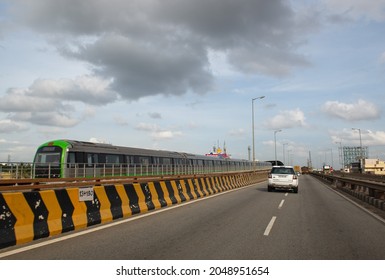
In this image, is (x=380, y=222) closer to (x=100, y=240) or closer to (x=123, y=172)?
(x=100, y=240)

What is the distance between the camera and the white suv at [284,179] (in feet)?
68.5

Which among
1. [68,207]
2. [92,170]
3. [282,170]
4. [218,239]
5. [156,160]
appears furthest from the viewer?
[156,160]

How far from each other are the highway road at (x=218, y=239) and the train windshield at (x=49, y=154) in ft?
50.3

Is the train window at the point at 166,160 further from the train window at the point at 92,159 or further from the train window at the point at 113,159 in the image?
the train window at the point at 92,159

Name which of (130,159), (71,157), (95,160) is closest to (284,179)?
(95,160)

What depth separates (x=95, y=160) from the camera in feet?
84.6

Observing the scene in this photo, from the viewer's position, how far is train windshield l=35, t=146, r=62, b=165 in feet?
77.6

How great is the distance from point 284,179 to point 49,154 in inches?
618

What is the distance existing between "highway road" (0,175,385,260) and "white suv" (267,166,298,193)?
1028 centimetres

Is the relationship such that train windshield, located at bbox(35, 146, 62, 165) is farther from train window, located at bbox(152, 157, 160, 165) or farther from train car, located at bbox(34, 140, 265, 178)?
train window, located at bbox(152, 157, 160, 165)

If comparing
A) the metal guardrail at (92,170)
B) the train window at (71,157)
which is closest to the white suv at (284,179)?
the metal guardrail at (92,170)

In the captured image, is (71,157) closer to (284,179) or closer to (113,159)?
(113,159)
